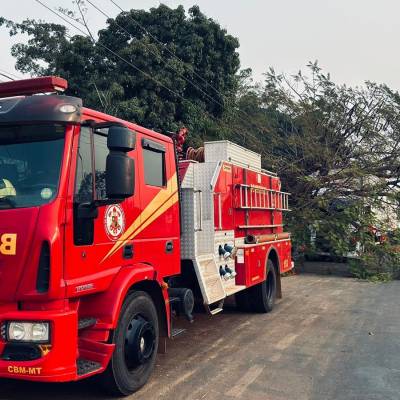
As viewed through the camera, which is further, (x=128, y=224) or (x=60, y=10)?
(x=60, y=10)

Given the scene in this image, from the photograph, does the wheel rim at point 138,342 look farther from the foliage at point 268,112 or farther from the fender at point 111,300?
the foliage at point 268,112

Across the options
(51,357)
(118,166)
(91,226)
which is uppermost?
(118,166)

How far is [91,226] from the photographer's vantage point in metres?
4.27

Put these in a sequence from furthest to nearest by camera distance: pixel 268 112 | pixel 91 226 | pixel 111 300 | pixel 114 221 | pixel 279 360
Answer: pixel 268 112, pixel 279 360, pixel 114 221, pixel 111 300, pixel 91 226

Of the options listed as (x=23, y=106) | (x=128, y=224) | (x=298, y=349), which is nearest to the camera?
(x=23, y=106)

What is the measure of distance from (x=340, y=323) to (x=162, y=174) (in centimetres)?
452

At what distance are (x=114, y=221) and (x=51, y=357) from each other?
4.69 feet

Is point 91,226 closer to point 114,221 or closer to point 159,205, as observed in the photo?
point 114,221

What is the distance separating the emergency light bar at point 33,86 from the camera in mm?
Result: 4312

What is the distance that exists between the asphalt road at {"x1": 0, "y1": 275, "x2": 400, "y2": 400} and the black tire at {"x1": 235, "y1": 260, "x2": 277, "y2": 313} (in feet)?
0.56

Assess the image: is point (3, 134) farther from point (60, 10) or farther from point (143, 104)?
point (60, 10)

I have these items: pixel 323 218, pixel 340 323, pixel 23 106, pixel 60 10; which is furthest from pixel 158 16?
pixel 23 106

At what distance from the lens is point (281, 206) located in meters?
10.8

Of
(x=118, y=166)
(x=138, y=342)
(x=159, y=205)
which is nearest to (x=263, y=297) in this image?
(x=159, y=205)
